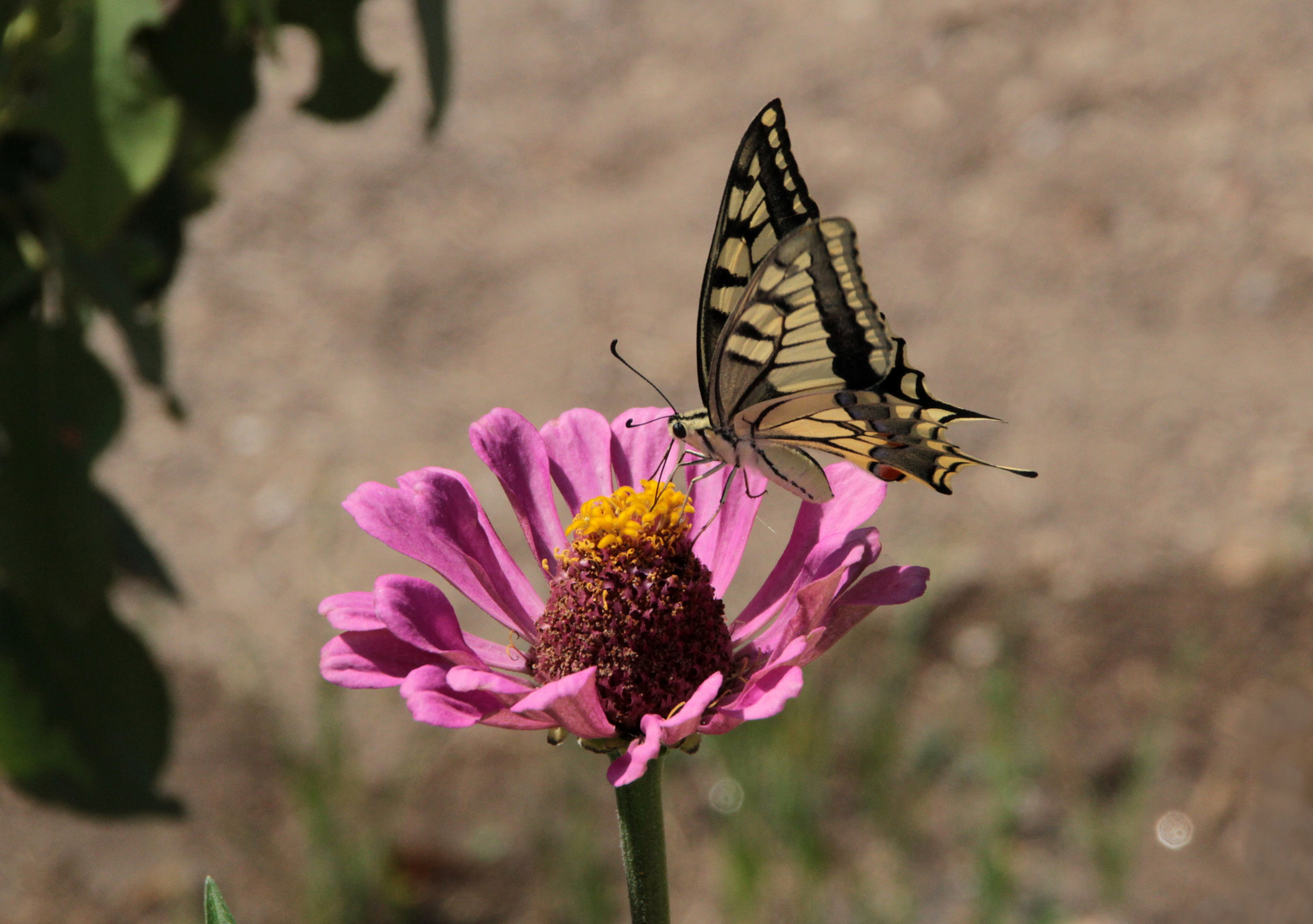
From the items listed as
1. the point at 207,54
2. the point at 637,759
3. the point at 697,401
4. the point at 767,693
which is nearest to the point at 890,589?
the point at 767,693

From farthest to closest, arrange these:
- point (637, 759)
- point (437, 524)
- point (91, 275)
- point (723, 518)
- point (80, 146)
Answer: point (91, 275) → point (80, 146) → point (723, 518) → point (437, 524) → point (637, 759)

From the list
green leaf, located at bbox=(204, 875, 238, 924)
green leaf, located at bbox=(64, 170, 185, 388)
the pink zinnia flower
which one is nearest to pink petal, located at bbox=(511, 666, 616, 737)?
the pink zinnia flower

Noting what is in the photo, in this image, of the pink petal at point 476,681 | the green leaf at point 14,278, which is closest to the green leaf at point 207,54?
the green leaf at point 14,278

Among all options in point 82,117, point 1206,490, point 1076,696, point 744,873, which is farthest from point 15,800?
point 1206,490

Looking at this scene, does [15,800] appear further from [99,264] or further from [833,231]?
[833,231]

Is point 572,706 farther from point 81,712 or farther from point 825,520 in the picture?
point 81,712
